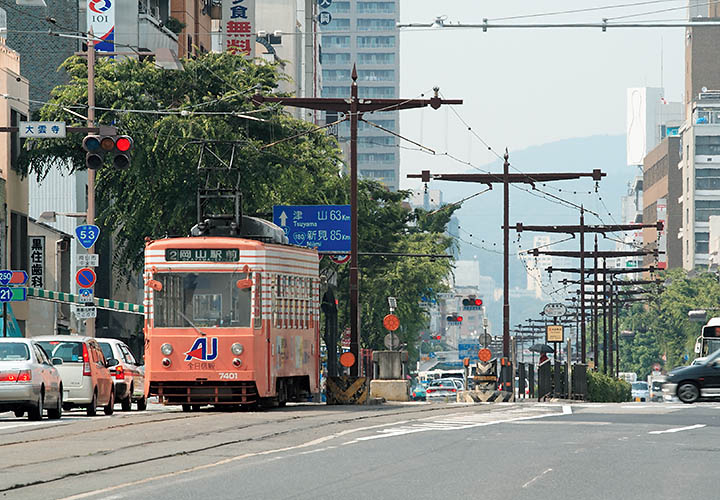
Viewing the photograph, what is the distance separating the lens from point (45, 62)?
218 feet

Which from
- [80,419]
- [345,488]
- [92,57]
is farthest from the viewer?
[92,57]

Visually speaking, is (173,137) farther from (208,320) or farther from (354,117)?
(208,320)

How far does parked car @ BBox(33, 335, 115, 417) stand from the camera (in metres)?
32.3

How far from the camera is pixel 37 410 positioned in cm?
2930

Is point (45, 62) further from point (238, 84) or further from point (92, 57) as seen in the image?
point (92, 57)

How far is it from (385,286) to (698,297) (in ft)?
192

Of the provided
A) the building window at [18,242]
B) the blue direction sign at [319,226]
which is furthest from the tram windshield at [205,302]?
the building window at [18,242]

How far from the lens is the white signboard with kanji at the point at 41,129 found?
34.7 m

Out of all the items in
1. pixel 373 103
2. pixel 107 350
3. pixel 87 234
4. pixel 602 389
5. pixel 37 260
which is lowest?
pixel 602 389

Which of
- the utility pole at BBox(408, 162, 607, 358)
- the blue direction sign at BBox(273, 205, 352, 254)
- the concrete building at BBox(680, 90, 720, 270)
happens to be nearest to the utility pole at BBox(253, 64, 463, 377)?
the blue direction sign at BBox(273, 205, 352, 254)

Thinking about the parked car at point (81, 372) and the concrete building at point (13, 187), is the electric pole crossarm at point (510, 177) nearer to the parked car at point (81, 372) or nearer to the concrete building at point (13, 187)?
the concrete building at point (13, 187)

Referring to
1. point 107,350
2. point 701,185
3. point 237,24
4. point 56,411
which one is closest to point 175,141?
point 107,350

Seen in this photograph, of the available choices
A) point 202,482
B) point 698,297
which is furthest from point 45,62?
point 698,297

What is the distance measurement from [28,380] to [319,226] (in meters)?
24.5
